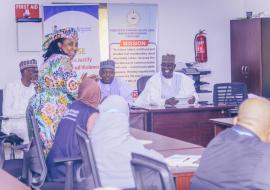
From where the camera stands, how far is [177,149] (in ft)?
14.1

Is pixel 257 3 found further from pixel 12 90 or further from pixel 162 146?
pixel 162 146

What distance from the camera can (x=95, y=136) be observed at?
11.5 feet

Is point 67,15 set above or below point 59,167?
above

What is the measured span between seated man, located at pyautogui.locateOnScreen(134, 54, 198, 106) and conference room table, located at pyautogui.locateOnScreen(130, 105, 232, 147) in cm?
47

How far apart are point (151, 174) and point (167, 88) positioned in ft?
19.6

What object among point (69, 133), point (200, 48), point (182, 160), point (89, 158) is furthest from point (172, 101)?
point (89, 158)

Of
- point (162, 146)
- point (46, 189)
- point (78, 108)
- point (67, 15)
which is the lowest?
point (46, 189)

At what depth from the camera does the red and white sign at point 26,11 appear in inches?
336

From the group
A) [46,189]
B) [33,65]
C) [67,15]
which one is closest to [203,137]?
[33,65]

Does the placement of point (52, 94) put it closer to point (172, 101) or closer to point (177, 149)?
point (177, 149)

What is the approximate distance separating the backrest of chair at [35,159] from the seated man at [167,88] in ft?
11.5

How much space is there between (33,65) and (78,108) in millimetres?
2931

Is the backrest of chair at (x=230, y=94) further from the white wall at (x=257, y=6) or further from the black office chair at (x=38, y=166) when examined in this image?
the black office chair at (x=38, y=166)

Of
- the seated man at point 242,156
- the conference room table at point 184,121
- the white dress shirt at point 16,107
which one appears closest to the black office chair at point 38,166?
the seated man at point 242,156
